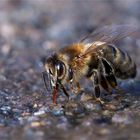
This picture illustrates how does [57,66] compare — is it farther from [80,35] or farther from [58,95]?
[80,35]

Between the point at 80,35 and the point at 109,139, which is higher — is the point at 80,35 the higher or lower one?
the higher one

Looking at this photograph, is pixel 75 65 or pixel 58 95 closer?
pixel 75 65

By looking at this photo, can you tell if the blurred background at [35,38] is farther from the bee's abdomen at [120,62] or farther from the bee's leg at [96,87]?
the bee's abdomen at [120,62]

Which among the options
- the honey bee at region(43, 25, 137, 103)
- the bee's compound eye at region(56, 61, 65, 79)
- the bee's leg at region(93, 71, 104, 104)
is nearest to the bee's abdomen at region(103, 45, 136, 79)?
the honey bee at region(43, 25, 137, 103)

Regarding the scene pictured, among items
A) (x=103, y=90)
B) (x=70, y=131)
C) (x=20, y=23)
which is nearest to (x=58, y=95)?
(x=103, y=90)

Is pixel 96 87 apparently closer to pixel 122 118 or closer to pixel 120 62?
pixel 120 62

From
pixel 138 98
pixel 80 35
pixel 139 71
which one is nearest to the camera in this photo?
pixel 138 98

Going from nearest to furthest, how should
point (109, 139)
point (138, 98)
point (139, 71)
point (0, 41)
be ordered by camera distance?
point (109, 139) → point (138, 98) → point (139, 71) → point (0, 41)
